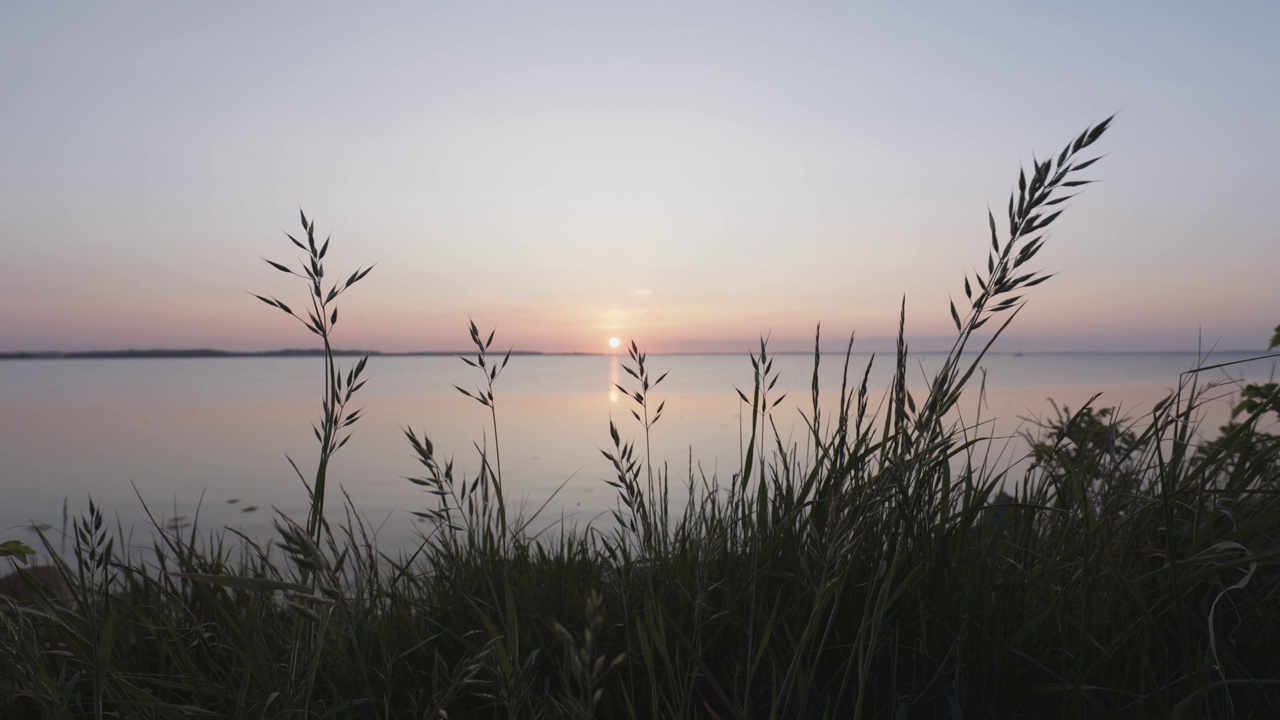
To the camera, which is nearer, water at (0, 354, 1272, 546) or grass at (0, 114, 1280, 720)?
grass at (0, 114, 1280, 720)

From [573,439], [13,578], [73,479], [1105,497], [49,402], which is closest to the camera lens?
[1105,497]

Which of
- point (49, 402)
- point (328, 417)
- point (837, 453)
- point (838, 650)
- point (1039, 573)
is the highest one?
point (328, 417)

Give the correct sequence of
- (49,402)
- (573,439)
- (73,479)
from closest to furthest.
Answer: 1. (73,479)
2. (573,439)
3. (49,402)

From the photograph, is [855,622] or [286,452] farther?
[286,452]

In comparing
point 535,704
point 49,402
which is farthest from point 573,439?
point 49,402

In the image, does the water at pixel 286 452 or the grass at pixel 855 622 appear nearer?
the grass at pixel 855 622

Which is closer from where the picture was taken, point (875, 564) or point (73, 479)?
point (875, 564)

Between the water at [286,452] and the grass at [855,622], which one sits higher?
the grass at [855,622]

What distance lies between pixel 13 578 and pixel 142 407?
26.4m

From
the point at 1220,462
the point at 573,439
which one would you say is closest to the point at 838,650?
the point at 1220,462

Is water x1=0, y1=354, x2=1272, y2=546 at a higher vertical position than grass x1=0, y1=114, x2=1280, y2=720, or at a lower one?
lower

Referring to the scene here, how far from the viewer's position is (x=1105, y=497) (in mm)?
1985

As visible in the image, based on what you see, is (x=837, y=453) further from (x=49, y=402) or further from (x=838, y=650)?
(x=49, y=402)

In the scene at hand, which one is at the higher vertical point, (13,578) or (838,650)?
(838,650)
